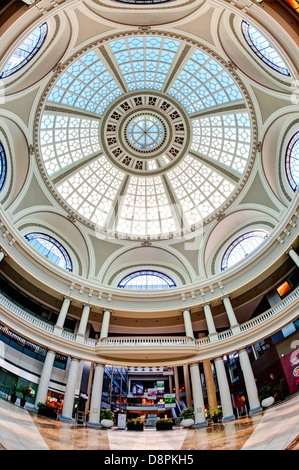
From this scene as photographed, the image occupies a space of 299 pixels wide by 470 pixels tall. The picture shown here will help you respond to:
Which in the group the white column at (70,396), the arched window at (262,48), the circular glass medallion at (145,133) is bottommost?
the white column at (70,396)

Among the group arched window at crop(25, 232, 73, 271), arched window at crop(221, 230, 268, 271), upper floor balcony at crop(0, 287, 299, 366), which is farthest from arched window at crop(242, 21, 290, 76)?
arched window at crop(25, 232, 73, 271)

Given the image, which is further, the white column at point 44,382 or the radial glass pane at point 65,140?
the radial glass pane at point 65,140

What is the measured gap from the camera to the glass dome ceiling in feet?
83.3

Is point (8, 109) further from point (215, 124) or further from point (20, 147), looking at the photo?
point (215, 124)

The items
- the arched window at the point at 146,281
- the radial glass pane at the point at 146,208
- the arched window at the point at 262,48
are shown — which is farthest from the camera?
the radial glass pane at the point at 146,208

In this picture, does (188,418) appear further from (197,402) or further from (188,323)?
(188,323)

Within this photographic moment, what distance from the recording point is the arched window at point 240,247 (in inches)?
1088

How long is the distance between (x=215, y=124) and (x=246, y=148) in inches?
174

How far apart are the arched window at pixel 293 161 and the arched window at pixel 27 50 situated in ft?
66.8

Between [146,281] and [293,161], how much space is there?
62.0 feet

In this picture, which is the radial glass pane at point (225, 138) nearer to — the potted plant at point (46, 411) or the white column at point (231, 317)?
the white column at point (231, 317)

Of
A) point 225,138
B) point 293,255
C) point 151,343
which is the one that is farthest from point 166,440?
point 225,138

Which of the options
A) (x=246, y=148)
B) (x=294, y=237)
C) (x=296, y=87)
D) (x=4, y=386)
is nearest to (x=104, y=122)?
(x=246, y=148)

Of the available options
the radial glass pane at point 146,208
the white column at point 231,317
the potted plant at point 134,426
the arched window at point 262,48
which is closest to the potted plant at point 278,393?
the white column at point 231,317
